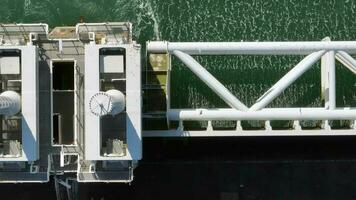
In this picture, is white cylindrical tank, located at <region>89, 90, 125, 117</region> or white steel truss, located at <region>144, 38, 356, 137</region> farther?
white steel truss, located at <region>144, 38, 356, 137</region>

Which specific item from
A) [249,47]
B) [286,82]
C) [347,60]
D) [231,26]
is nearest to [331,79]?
[347,60]

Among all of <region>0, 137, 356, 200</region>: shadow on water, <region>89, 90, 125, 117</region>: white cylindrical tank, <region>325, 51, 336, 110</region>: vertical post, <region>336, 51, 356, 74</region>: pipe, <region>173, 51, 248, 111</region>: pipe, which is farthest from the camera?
<region>0, 137, 356, 200</region>: shadow on water

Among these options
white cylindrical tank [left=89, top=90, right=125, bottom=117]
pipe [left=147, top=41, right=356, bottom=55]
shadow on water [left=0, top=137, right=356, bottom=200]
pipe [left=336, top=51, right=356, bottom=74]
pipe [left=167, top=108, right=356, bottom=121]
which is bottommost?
shadow on water [left=0, top=137, right=356, bottom=200]

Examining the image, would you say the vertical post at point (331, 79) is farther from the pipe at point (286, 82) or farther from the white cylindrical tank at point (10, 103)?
the white cylindrical tank at point (10, 103)

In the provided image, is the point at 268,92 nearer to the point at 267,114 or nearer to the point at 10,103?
the point at 267,114

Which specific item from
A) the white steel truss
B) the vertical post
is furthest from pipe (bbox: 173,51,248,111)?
the vertical post

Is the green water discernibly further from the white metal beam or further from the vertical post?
the white metal beam
